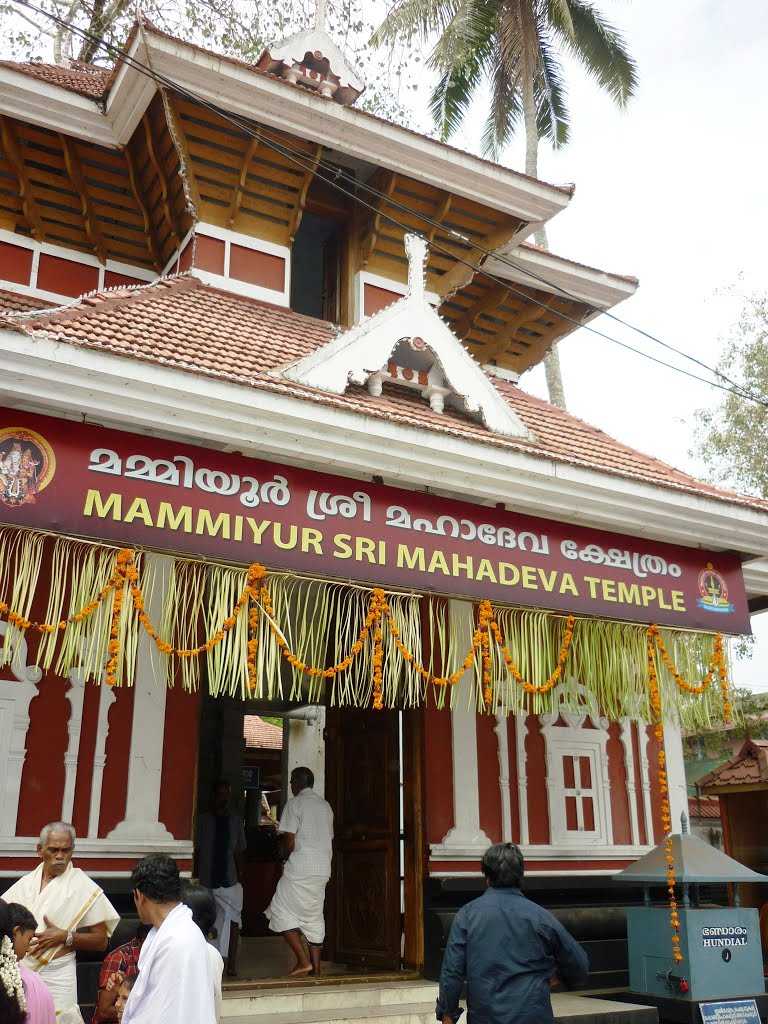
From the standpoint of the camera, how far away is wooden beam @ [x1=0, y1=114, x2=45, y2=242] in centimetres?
845

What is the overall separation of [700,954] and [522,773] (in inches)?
84.2

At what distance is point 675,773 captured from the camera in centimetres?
957

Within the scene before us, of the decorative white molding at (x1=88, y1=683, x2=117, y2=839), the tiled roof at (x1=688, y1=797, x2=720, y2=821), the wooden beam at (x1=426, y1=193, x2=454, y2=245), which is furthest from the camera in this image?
the tiled roof at (x1=688, y1=797, x2=720, y2=821)

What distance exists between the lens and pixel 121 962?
4.30 m

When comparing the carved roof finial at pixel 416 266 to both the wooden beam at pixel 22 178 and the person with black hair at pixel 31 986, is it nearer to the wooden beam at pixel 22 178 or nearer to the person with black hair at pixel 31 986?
the wooden beam at pixel 22 178

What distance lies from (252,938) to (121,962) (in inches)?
352

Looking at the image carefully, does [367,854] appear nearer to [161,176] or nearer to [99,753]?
[99,753]

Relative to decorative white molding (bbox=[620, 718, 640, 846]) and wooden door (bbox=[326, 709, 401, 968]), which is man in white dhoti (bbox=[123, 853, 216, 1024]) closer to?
wooden door (bbox=[326, 709, 401, 968])

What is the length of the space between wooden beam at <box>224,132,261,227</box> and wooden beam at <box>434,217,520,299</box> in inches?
92.8

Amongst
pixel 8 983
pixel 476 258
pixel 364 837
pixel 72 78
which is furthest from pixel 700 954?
pixel 72 78

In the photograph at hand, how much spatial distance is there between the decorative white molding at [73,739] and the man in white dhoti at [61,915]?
4.99ft

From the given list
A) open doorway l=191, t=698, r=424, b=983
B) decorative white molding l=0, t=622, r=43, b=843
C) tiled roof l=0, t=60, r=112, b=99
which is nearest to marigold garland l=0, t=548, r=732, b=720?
decorative white molding l=0, t=622, r=43, b=843

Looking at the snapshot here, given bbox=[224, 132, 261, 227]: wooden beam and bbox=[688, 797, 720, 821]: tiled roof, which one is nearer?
bbox=[224, 132, 261, 227]: wooden beam

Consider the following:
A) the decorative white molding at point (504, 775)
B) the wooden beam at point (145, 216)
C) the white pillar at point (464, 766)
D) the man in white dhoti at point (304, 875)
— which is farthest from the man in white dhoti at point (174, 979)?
the wooden beam at point (145, 216)
